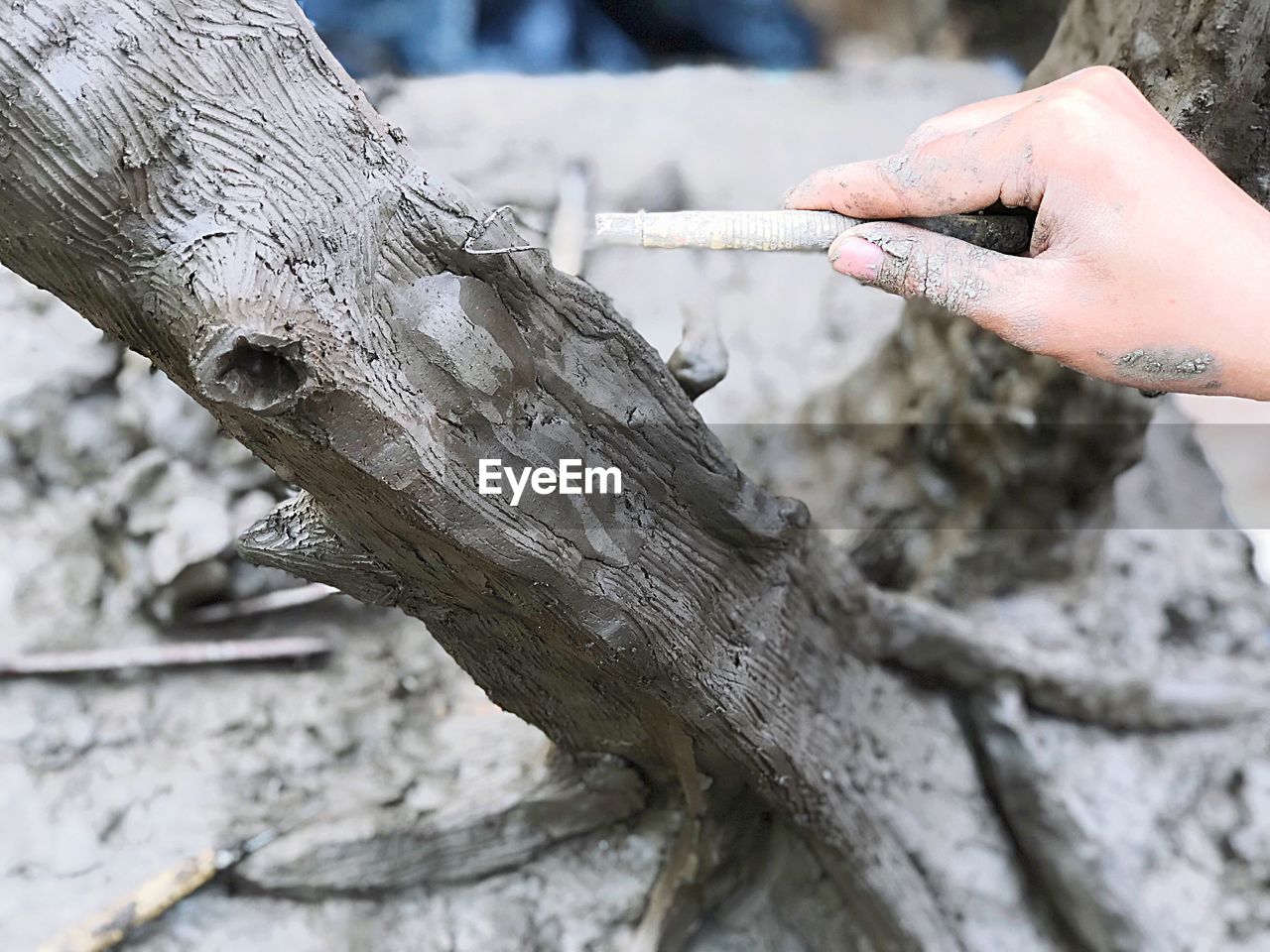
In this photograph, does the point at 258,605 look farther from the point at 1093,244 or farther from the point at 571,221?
the point at 1093,244

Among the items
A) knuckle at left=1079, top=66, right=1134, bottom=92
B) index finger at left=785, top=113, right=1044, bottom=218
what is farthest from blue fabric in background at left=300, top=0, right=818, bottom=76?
knuckle at left=1079, top=66, right=1134, bottom=92

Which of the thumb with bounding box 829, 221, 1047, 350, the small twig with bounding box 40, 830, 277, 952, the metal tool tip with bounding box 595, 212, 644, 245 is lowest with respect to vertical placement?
the small twig with bounding box 40, 830, 277, 952

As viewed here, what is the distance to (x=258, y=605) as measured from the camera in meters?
2.25

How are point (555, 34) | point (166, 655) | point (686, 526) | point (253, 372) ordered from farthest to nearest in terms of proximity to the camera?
point (555, 34) → point (166, 655) → point (686, 526) → point (253, 372)

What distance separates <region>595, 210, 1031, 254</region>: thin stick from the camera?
3.30 feet

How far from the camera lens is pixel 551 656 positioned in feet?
4.28

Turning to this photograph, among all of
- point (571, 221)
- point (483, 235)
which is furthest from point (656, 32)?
point (483, 235)

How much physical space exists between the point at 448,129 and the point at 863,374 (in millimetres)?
1557

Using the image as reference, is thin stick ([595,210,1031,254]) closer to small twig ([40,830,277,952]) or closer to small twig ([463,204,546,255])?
small twig ([463,204,546,255])

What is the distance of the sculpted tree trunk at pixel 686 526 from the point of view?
820 millimetres

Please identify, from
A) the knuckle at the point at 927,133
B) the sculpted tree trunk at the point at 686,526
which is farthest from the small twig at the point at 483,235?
Result: the knuckle at the point at 927,133

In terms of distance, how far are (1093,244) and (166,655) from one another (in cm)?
193

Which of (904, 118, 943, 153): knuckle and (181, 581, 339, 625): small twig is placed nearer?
(904, 118, 943, 153): knuckle

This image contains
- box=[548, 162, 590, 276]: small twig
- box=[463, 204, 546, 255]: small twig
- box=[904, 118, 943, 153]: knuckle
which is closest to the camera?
box=[463, 204, 546, 255]: small twig
